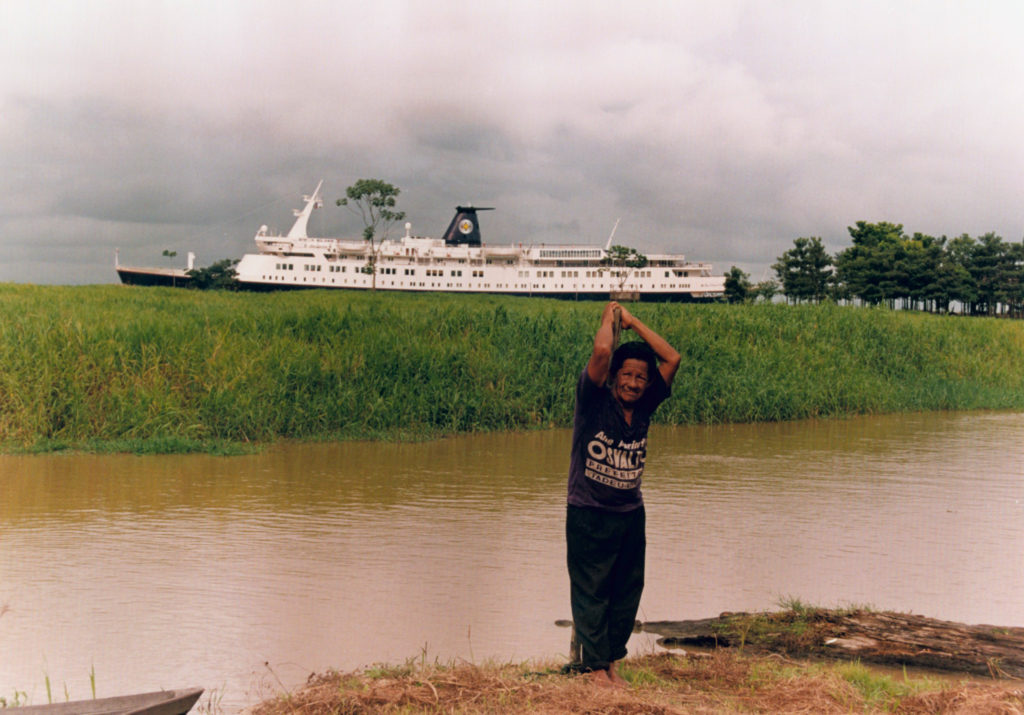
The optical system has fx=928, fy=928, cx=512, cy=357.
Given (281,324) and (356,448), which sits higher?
(281,324)

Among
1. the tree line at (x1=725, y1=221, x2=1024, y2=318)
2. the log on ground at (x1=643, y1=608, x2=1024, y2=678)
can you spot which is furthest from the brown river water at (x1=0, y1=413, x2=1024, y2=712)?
the tree line at (x1=725, y1=221, x2=1024, y2=318)

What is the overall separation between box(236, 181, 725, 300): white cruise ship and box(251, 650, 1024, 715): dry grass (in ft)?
172

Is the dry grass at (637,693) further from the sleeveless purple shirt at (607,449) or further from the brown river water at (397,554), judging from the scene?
the sleeveless purple shirt at (607,449)

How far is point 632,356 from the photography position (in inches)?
150

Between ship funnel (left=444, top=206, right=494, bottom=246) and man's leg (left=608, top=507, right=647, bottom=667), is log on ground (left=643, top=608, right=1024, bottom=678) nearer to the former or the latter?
man's leg (left=608, top=507, right=647, bottom=667)

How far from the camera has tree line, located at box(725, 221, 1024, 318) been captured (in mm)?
49469

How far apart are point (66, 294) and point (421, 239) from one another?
37943mm

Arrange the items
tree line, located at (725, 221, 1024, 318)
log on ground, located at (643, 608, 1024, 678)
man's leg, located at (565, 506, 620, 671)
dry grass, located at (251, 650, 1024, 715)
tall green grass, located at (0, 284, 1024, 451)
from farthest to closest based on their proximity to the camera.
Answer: tree line, located at (725, 221, 1024, 318) → tall green grass, located at (0, 284, 1024, 451) → log on ground, located at (643, 608, 1024, 678) → man's leg, located at (565, 506, 620, 671) → dry grass, located at (251, 650, 1024, 715)

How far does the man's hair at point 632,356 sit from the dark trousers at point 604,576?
1.90 feet

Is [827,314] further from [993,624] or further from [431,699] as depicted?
[431,699]

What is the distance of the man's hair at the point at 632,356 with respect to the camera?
3803mm

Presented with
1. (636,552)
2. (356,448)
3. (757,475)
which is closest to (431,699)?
(636,552)

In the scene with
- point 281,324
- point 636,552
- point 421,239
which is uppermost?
point 421,239

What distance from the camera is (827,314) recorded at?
21.6 m
